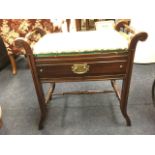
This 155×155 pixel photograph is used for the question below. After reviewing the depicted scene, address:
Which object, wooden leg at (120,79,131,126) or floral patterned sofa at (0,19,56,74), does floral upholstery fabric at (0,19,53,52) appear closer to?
floral patterned sofa at (0,19,56,74)

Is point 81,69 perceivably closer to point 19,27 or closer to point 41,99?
point 41,99

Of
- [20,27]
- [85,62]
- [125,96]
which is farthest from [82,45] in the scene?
[20,27]

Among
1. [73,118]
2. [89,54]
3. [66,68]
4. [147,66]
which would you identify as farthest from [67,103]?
[147,66]

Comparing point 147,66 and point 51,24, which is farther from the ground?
point 51,24

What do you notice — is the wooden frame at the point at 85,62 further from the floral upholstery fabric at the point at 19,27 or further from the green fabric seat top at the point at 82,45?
the floral upholstery fabric at the point at 19,27

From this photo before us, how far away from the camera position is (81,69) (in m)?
1.09

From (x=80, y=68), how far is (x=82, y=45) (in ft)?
0.43

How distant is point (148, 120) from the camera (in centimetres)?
137

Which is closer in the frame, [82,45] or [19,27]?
[82,45]

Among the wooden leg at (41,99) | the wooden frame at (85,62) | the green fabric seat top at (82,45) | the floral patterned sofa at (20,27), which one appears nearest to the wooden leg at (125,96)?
the wooden frame at (85,62)

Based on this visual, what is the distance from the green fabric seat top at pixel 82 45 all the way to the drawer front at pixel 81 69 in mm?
79

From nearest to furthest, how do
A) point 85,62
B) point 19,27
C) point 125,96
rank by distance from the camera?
point 85,62
point 125,96
point 19,27

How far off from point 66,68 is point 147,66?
1400 mm

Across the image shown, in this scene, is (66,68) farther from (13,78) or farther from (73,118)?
(13,78)
